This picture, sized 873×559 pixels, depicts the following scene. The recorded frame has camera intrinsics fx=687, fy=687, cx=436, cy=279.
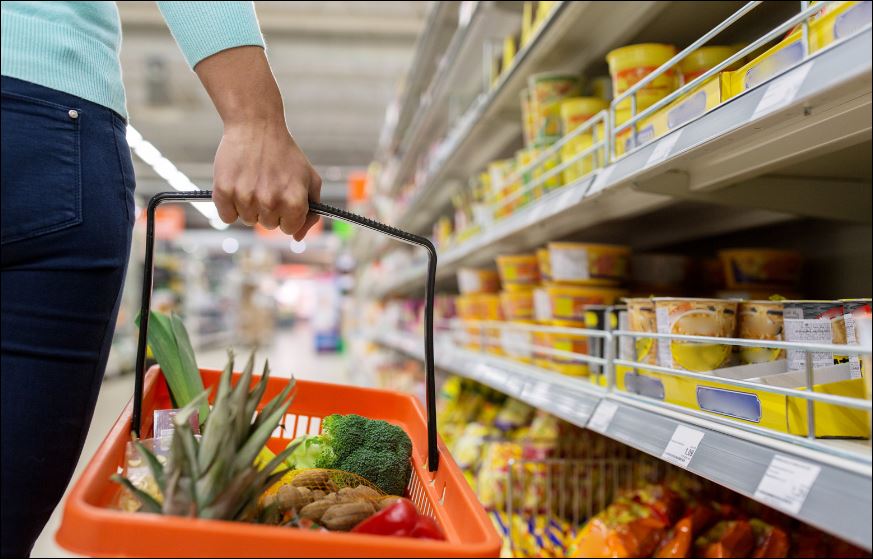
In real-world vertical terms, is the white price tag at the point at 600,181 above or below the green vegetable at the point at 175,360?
above

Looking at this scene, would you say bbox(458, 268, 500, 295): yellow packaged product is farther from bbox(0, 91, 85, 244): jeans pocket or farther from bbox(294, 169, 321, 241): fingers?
bbox(0, 91, 85, 244): jeans pocket

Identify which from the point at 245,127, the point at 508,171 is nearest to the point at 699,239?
the point at 508,171

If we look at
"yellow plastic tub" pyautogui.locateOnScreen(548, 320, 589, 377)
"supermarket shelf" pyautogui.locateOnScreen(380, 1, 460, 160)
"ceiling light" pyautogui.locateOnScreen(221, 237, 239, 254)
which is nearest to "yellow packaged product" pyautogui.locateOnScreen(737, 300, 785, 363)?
"yellow plastic tub" pyautogui.locateOnScreen(548, 320, 589, 377)

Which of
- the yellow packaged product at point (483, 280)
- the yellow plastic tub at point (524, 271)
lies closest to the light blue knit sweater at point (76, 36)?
the yellow plastic tub at point (524, 271)

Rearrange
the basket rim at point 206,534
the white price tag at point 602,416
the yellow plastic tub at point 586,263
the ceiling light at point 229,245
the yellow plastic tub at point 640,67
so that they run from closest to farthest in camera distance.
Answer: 1. the basket rim at point 206,534
2. the white price tag at point 602,416
3. the yellow plastic tub at point 640,67
4. the yellow plastic tub at point 586,263
5. the ceiling light at point 229,245

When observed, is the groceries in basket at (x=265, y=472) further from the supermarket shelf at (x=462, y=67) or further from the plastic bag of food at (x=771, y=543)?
the supermarket shelf at (x=462, y=67)

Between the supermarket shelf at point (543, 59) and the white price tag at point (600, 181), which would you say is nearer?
the white price tag at point (600, 181)

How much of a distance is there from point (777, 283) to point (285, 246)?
2355 centimetres

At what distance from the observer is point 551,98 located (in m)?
1.90

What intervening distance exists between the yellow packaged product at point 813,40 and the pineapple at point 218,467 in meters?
0.74

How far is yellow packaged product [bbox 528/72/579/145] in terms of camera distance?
1894mm

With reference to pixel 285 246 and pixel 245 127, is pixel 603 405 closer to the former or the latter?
pixel 245 127

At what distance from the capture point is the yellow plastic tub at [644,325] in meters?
1.27

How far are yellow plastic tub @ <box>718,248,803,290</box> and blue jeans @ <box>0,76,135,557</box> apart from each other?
136 cm
